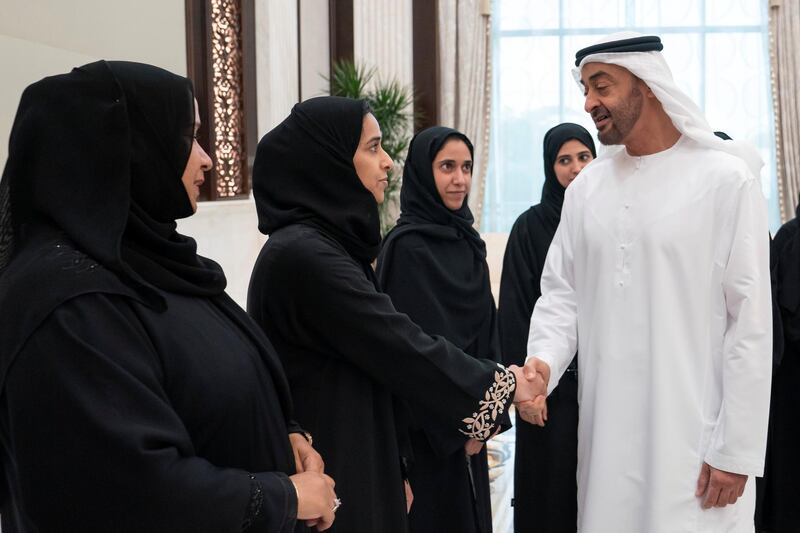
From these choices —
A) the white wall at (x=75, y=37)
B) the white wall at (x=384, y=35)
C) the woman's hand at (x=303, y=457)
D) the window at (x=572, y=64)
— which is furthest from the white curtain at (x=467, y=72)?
the woman's hand at (x=303, y=457)

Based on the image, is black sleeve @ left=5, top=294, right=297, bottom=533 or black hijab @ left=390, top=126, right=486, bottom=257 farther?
black hijab @ left=390, top=126, right=486, bottom=257

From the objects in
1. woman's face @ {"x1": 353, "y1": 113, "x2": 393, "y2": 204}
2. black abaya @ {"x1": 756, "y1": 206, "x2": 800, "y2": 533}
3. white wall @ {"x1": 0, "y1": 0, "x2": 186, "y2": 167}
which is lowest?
black abaya @ {"x1": 756, "y1": 206, "x2": 800, "y2": 533}

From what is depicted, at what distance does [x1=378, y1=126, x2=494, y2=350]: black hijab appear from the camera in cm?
245

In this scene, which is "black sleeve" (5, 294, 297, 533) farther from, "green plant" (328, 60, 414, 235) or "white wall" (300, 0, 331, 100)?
"green plant" (328, 60, 414, 235)

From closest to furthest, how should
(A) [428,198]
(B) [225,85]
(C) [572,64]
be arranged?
1. (A) [428,198]
2. (B) [225,85]
3. (C) [572,64]

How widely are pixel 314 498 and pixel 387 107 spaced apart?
18.2ft

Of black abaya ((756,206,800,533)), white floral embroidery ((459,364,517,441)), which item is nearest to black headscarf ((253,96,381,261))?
white floral embroidery ((459,364,517,441))

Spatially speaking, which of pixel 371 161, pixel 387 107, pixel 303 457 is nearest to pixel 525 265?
pixel 371 161

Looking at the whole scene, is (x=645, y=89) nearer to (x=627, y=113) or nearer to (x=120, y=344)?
(x=627, y=113)

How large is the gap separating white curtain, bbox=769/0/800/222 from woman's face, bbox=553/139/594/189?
4.21 m

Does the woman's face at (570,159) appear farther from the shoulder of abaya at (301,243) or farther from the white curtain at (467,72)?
the white curtain at (467,72)

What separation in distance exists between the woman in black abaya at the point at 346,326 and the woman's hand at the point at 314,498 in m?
0.39

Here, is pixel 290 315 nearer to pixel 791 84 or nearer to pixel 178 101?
pixel 178 101

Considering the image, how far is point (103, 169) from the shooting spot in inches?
42.6
